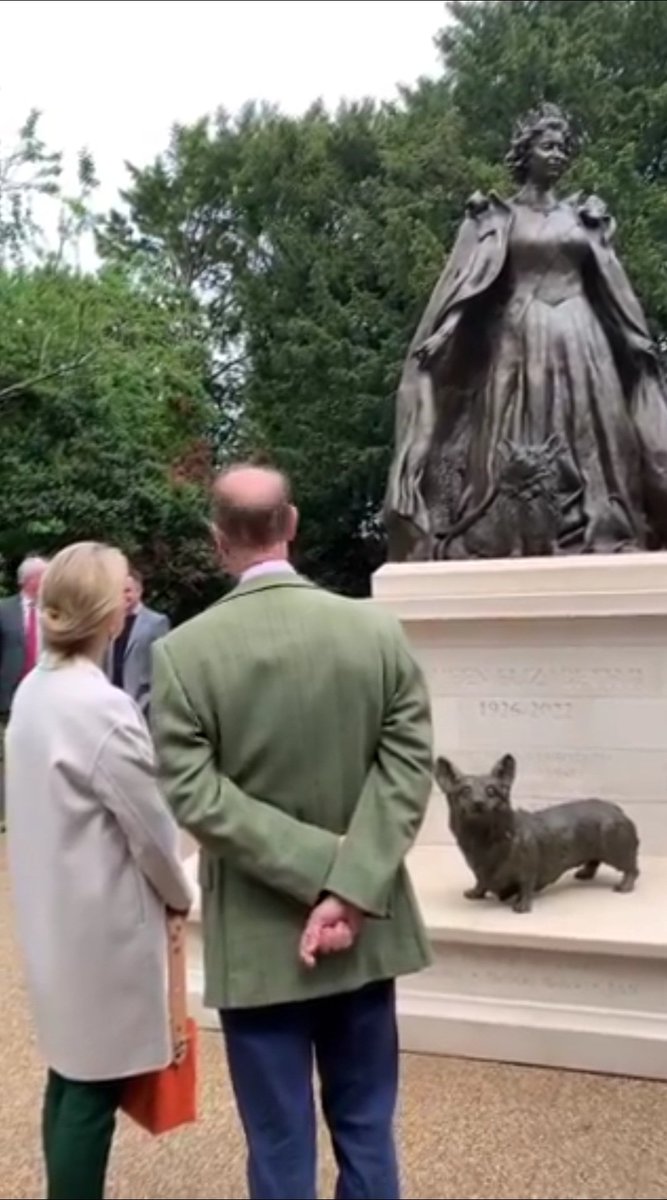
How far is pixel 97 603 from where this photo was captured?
2318 mm

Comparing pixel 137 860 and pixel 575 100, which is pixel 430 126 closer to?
pixel 575 100

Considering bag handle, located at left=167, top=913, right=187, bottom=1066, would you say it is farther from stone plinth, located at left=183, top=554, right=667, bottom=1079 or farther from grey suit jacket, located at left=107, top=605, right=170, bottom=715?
grey suit jacket, located at left=107, top=605, right=170, bottom=715

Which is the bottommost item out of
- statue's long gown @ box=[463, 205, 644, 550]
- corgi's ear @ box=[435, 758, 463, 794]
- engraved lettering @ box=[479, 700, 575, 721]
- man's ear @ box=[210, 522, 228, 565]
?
engraved lettering @ box=[479, 700, 575, 721]

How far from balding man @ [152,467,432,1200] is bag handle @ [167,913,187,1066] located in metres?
0.13

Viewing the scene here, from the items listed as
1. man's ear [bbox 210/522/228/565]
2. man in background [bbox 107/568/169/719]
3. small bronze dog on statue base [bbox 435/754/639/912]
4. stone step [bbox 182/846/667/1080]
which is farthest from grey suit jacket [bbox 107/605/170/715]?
man's ear [bbox 210/522/228/565]

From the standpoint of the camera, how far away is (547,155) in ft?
19.4

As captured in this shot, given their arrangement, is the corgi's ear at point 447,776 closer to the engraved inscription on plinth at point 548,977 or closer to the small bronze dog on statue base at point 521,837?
the small bronze dog on statue base at point 521,837

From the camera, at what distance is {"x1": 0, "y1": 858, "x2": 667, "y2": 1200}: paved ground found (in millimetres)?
2660

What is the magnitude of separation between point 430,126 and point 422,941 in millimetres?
20581

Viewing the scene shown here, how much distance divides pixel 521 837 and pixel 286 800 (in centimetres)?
207

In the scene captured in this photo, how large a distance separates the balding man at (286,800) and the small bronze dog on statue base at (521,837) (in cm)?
165

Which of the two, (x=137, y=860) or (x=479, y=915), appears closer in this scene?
(x=137, y=860)

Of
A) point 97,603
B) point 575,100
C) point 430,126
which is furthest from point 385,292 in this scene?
point 97,603

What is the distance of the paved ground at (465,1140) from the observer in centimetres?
266
